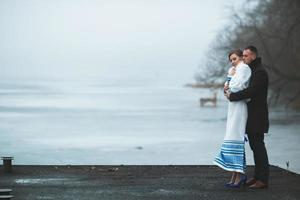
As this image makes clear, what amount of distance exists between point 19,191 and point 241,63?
305 cm

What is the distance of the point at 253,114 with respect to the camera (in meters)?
8.18

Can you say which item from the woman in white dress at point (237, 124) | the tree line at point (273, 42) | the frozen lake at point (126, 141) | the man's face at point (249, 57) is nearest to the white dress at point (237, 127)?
the woman in white dress at point (237, 124)

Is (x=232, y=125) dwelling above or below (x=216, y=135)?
below

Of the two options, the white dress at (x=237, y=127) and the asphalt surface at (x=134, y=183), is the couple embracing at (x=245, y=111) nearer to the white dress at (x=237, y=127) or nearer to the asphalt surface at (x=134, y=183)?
the white dress at (x=237, y=127)

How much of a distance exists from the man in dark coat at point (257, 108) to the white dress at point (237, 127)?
0.24 ft

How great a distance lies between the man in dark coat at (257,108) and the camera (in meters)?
8.06

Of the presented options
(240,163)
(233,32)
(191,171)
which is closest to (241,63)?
(240,163)

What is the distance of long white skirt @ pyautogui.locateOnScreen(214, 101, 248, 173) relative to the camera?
816cm

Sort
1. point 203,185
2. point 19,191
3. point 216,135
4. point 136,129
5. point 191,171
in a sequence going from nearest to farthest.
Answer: point 19,191, point 203,185, point 191,171, point 216,135, point 136,129

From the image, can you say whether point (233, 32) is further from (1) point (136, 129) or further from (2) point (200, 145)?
(2) point (200, 145)

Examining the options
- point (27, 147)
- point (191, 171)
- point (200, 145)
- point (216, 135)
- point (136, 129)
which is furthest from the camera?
point (136, 129)

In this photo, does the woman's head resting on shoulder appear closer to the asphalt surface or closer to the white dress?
the white dress

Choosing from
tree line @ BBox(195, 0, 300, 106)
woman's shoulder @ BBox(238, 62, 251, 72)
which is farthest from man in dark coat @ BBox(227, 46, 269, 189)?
tree line @ BBox(195, 0, 300, 106)

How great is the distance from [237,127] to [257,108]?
1.09 feet
